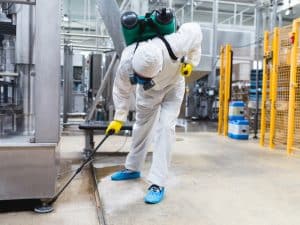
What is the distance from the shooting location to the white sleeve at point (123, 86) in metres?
1.89

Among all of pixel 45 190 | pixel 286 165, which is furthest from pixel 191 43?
pixel 286 165

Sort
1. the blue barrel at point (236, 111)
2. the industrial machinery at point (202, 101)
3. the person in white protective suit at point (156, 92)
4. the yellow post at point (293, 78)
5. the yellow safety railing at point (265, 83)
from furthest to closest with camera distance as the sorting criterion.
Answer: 1. the industrial machinery at point (202, 101)
2. the blue barrel at point (236, 111)
3. the yellow safety railing at point (265, 83)
4. the yellow post at point (293, 78)
5. the person in white protective suit at point (156, 92)

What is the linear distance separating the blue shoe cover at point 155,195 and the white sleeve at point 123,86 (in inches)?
19.2

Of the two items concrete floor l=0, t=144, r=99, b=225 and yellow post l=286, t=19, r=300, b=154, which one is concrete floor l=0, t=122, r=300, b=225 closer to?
concrete floor l=0, t=144, r=99, b=225

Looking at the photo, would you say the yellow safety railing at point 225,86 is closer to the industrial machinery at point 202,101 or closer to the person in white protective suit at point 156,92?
the industrial machinery at point 202,101

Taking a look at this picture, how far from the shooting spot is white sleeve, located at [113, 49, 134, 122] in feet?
6.19

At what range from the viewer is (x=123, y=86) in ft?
6.46

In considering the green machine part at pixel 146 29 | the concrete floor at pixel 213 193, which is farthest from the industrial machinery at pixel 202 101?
the green machine part at pixel 146 29

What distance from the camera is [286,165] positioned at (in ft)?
10.1

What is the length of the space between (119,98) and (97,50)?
4193 mm

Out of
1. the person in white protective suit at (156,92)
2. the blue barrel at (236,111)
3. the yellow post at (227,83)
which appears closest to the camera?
the person in white protective suit at (156,92)

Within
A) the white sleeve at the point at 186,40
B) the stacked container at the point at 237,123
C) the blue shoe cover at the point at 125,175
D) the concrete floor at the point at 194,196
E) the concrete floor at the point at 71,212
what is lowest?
the concrete floor at the point at 71,212

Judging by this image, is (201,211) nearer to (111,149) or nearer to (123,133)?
(111,149)

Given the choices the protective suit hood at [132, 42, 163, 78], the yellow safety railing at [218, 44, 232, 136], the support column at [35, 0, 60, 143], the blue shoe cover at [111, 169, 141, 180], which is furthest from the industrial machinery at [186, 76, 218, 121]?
the support column at [35, 0, 60, 143]
